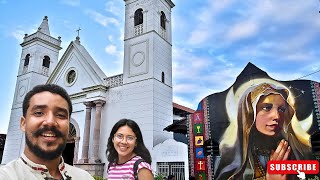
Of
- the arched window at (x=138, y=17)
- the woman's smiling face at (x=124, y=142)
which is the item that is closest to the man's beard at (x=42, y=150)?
the woman's smiling face at (x=124, y=142)

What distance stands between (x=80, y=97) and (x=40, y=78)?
18.7 feet

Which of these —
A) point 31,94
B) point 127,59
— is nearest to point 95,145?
point 127,59

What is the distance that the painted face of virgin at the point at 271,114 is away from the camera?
7176mm

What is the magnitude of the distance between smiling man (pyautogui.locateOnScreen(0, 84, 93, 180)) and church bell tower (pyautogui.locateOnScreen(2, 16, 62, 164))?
64.7ft

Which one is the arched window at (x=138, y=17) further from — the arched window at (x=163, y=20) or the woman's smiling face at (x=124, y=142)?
the woman's smiling face at (x=124, y=142)

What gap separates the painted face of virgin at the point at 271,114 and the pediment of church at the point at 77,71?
10.2 metres

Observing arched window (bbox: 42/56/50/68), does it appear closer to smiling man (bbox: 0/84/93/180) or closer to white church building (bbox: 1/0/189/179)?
white church building (bbox: 1/0/189/179)

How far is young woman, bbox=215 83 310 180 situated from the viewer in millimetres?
7000

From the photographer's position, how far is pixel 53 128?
1.33 meters

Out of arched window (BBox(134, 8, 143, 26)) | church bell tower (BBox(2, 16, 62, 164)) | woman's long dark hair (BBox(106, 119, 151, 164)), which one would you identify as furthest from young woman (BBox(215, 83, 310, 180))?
church bell tower (BBox(2, 16, 62, 164))

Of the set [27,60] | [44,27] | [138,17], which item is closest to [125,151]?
[138,17]

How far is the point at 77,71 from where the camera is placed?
678 inches

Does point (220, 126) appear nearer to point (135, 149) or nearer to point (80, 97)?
point (135, 149)

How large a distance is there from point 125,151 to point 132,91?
37.9 ft
